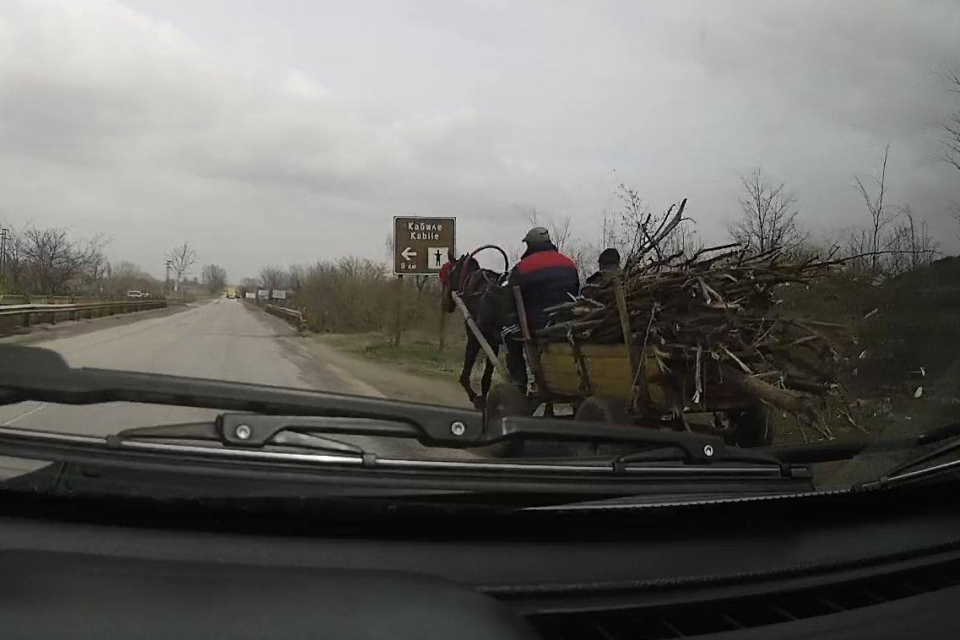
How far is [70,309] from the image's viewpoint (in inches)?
129

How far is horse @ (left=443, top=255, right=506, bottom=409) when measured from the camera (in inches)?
155

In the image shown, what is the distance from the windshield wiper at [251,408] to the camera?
2.32 m

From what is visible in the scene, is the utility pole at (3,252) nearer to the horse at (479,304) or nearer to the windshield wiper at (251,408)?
the windshield wiper at (251,408)

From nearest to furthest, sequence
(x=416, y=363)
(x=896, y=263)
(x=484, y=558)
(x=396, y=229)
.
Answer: (x=484, y=558), (x=396, y=229), (x=896, y=263), (x=416, y=363)

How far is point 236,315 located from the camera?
4191 millimetres

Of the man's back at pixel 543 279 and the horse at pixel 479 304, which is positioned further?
the horse at pixel 479 304

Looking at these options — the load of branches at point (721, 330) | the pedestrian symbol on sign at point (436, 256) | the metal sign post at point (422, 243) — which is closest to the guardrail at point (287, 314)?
the metal sign post at point (422, 243)

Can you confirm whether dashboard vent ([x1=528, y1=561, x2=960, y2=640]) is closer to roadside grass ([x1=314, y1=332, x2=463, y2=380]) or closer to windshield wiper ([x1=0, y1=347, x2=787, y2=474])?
windshield wiper ([x1=0, y1=347, x2=787, y2=474])

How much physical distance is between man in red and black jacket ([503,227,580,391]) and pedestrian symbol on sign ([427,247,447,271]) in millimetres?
369

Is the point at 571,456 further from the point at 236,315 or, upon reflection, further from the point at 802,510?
the point at 236,315

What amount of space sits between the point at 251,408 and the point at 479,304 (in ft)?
7.38

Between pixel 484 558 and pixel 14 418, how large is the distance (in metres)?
1.56

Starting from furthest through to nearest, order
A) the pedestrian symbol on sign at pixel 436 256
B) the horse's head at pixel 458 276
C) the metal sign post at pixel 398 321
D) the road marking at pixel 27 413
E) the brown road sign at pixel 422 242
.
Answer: the metal sign post at pixel 398 321
the horse's head at pixel 458 276
the pedestrian symbol on sign at pixel 436 256
the brown road sign at pixel 422 242
the road marking at pixel 27 413

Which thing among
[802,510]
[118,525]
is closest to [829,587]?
[802,510]
